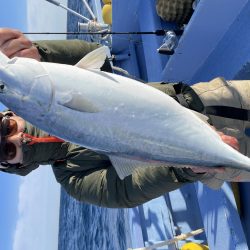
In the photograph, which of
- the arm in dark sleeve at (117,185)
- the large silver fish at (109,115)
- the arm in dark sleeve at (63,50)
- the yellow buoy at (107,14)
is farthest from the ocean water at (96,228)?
the large silver fish at (109,115)

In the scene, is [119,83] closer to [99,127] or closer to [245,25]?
[99,127]

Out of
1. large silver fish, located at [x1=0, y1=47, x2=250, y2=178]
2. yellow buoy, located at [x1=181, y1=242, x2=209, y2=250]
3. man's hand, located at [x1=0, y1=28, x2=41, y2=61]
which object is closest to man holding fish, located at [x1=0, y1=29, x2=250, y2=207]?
man's hand, located at [x1=0, y1=28, x2=41, y2=61]

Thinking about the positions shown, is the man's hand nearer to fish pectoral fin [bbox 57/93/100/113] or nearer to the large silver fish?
the large silver fish

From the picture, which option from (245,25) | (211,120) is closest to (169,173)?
(211,120)

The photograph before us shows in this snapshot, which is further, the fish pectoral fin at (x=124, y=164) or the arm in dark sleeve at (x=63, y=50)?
the arm in dark sleeve at (x=63, y=50)

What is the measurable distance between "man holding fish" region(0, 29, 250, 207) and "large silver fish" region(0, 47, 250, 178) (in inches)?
23.7

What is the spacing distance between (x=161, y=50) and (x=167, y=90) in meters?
1.47

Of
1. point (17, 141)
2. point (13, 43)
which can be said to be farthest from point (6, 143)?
point (13, 43)

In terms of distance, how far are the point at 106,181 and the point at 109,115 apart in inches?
44.4

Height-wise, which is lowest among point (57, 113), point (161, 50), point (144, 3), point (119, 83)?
point (57, 113)

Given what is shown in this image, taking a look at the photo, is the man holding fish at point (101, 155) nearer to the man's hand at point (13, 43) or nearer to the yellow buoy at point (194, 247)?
the man's hand at point (13, 43)

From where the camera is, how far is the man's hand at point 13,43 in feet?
6.52

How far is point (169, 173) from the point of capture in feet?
7.84

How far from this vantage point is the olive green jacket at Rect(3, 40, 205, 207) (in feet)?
7.98
